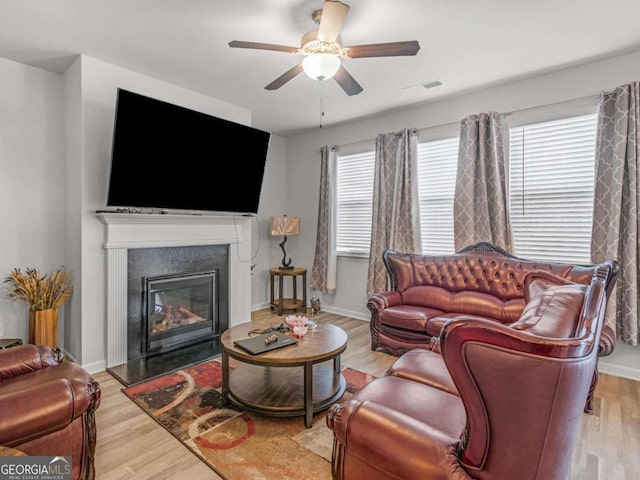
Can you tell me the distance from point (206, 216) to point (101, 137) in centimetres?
121

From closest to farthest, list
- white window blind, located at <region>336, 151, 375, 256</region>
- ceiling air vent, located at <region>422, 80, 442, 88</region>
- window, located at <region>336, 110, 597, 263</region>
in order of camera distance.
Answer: window, located at <region>336, 110, 597, 263</region>
ceiling air vent, located at <region>422, 80, 442, 88</region>
white window blind, located at <region>336, 151, 375, 256</region>

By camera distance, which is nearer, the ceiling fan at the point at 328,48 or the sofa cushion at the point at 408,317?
the ceiling fan at the point at 328,48

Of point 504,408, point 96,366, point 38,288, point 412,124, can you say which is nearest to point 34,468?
point 504,408

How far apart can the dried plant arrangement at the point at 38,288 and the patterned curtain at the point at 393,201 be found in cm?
330

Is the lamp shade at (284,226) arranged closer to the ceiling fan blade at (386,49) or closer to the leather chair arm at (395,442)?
the ceiling fan blade at (386,49)

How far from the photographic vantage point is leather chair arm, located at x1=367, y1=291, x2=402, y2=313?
345cm

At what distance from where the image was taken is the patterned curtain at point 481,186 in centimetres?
352

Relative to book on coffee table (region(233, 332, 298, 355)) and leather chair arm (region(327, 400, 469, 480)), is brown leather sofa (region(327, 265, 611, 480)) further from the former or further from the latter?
book on coffee table (region(233, 332, 298, 355))

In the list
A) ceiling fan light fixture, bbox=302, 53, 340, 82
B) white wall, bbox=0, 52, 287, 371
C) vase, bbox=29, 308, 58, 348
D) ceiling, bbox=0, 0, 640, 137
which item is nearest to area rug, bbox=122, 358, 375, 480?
vase, bbox=29, 308, 58, 348

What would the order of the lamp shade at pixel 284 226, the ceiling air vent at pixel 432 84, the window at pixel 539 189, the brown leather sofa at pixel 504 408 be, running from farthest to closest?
the lamp shade at pixel 284 226 → the ceiling air vent at pixel 432 84 → the window at pixel 539 189 → the brown leather sofa at pixel 504 408

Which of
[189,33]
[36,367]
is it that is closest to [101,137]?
[189,33]

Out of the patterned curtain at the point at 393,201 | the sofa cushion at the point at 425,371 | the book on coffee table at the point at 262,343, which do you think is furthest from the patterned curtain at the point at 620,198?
the book on coffee table at the point at 262,343

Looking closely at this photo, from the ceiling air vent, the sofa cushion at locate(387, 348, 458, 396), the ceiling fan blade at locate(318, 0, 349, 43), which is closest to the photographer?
the sofa cushion at locate(387, 348, 458, 396)

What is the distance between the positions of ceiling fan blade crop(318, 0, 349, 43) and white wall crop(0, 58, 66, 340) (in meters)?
2.78
